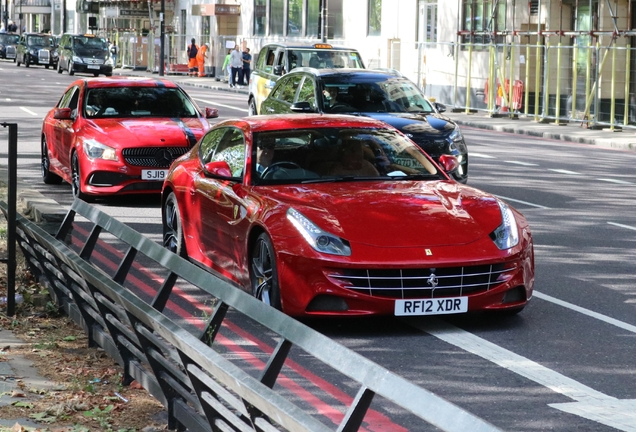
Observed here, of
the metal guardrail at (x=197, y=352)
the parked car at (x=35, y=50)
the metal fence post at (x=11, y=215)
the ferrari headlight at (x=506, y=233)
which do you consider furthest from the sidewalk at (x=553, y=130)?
the parked car at (x=35, y=50)

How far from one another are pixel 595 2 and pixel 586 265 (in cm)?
2346

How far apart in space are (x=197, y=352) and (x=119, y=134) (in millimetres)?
10028

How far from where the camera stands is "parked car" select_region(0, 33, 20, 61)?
277ft

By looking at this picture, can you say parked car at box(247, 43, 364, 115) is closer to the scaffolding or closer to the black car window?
the scaffolding

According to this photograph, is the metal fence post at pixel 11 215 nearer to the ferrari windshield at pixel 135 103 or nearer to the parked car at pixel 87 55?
the ferrari windshield at pixel 135 103

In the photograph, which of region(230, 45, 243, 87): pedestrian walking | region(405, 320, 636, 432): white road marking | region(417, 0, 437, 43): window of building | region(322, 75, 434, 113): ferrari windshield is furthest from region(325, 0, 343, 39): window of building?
region(405, 320, 636, 432): white road marking

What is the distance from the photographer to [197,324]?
27.1 ft

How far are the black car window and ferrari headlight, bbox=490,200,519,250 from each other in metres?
9.03

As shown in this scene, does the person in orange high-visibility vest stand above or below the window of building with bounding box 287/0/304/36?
below

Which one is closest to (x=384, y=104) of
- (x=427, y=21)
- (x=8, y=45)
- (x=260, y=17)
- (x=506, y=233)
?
(x=506, y=233)

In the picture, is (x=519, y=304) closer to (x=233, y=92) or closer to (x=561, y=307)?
(x=561, y=307)

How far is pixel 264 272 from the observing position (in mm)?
8445

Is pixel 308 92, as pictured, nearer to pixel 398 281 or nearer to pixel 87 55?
pixel 398 281

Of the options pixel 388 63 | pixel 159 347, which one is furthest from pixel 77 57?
pixel 159 347
